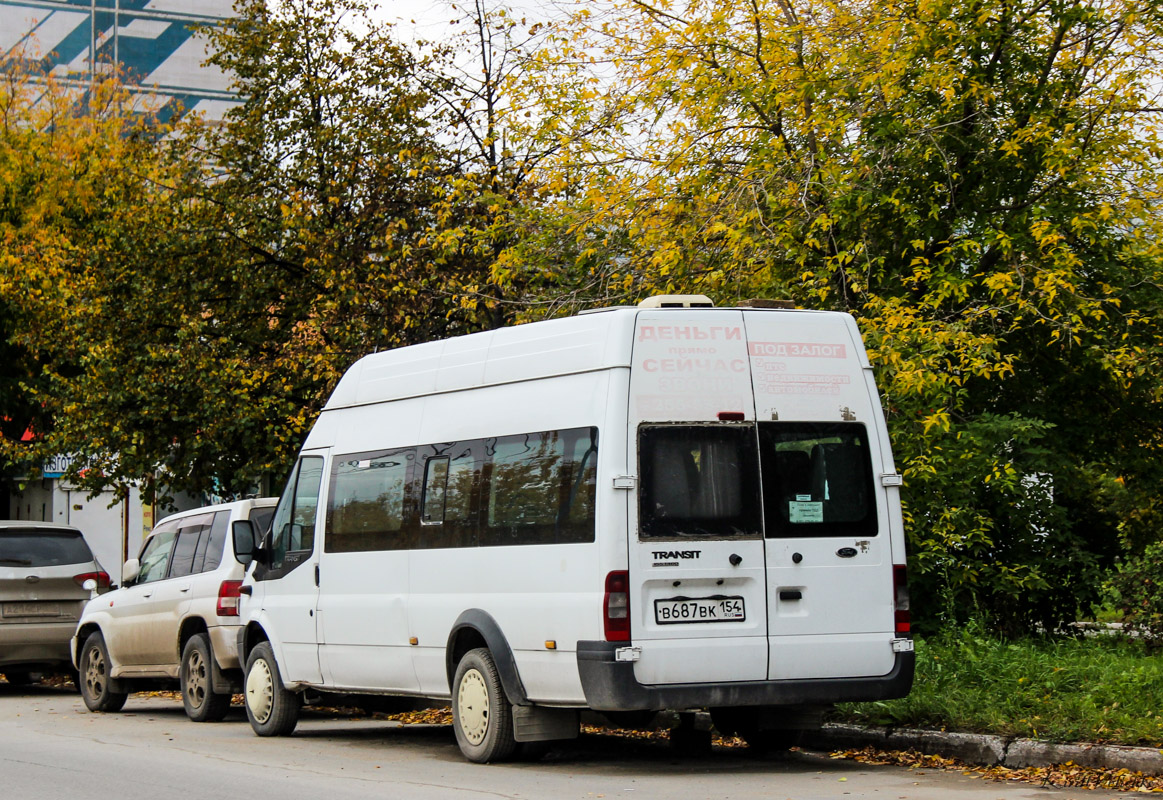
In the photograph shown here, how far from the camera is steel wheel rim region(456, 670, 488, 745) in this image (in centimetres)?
926

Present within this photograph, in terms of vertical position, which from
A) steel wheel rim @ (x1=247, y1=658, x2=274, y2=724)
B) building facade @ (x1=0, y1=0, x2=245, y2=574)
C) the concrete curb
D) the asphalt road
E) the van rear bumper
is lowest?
the asphalt road

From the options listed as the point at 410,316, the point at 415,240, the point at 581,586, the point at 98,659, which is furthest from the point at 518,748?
the point at 415,240

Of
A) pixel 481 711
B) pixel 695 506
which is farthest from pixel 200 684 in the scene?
pixel 695 506

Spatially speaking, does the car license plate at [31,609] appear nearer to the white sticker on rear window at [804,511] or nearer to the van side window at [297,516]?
the van side window at [297,516]

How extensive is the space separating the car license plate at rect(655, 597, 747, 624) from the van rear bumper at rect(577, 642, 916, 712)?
1.05ft

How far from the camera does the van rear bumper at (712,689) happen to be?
8.20 m

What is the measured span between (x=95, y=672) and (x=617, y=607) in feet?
27.9

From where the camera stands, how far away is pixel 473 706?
9398 millimetres

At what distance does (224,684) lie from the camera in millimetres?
13055

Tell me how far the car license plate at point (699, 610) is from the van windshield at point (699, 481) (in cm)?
37

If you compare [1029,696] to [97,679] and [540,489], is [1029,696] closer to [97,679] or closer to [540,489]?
[540,489]

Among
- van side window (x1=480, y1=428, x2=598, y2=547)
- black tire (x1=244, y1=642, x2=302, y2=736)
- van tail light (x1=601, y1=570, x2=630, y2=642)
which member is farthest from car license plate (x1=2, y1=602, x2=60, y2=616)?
van tail light (x1=601, y1=570, x2=630, y2=642)

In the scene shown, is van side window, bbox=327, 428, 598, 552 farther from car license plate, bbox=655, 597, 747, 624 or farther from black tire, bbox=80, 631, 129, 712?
black tire, bbox=80, 631, 129, 712

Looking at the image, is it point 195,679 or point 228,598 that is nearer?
point 228,598
